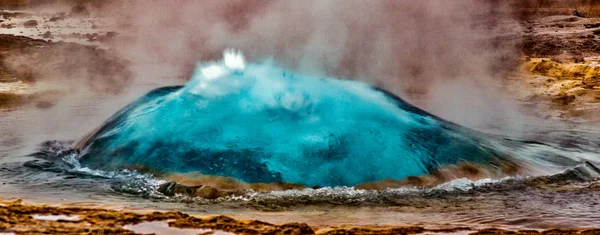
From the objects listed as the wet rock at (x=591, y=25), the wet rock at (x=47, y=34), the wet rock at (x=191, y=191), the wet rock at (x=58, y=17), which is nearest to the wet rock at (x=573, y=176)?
the wet rock at (x=191, y=191)

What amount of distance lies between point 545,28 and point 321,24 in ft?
65.0

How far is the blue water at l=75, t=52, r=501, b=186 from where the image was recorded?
27.8ft

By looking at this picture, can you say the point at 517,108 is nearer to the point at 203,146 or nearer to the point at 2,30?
the point at 203,146

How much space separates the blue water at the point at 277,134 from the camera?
8469mm

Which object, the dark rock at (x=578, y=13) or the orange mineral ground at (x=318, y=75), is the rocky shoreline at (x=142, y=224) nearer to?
the orange mineral ground at (x=318, y=75)

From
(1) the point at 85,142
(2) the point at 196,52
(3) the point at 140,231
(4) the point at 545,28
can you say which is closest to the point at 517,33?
(4) the point at 545,28

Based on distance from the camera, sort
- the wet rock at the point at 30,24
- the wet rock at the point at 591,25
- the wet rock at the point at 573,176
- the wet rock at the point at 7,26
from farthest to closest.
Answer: the wet rock at the point at 591,25 → the wet rock at the point at 30,24 → the wet rock at the point at 7,26 → the wet rock at the point at 573,176

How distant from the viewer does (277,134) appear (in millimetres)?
8828

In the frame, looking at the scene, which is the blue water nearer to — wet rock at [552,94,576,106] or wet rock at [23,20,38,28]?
wet rock at [552,94,576,106]

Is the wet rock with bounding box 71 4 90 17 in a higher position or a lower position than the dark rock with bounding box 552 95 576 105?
higher

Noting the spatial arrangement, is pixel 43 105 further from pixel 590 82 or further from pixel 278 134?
pixel 590 82

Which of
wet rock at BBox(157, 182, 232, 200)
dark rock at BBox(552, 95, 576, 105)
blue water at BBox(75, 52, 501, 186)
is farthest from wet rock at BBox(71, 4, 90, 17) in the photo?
wet rock at BBox(157, 182, 232, 200)

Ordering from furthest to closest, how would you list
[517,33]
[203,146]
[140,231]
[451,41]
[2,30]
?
[517,33], [2,30], [451,41], [203,146], [140,231]

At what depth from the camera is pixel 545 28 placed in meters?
31.1
